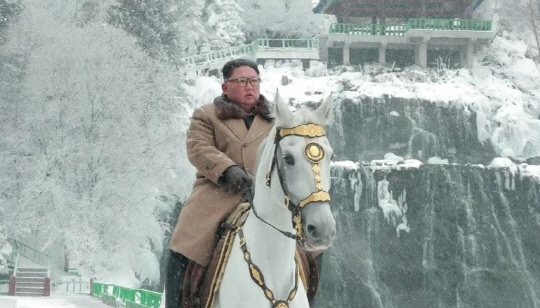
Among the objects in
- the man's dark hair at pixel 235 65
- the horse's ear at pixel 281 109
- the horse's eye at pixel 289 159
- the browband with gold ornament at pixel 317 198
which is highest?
the man's dark hair at pixel 235 65

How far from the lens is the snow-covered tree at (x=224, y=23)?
Result: 58625 mm

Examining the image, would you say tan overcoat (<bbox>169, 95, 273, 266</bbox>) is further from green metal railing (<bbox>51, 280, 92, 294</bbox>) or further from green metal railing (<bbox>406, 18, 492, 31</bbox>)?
green metal railing (<bbox>406, 18, 492, 31</bbox>)

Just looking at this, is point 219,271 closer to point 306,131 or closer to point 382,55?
point 306,131

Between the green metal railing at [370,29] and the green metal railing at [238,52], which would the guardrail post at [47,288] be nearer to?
the green metal railing at [238,52]

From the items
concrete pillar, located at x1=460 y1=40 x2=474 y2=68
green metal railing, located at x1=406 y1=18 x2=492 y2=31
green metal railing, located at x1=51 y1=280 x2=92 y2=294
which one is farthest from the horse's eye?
concrete pillar, located at x1=460 y1=40 x2=474 y2=68

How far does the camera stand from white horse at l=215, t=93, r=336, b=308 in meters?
4.87

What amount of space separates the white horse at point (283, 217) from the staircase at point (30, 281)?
2821cm

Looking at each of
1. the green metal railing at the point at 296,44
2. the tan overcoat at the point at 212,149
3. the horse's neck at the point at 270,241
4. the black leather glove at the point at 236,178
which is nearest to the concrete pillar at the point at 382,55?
the green metal railing at the point at 296,44

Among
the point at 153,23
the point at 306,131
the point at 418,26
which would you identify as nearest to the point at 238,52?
the point at 153,23

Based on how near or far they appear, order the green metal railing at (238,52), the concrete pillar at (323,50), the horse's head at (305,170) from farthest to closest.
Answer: the concrete pillar at (323,50) → the green metal railing at (238,52) → the horse's head at (305,170)

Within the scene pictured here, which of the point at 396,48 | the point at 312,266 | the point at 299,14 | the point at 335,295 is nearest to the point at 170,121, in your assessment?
the point at 335,295

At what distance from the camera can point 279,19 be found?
217 feet

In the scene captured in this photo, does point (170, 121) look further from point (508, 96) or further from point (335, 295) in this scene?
point (508, 96)

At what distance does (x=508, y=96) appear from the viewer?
170 feet
